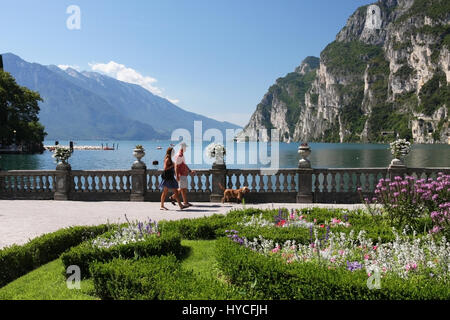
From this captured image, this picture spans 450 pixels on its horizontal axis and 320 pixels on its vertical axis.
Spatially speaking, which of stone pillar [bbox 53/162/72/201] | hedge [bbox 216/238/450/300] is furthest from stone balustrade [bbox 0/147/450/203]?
hedge [bbox 216/238/450/300]

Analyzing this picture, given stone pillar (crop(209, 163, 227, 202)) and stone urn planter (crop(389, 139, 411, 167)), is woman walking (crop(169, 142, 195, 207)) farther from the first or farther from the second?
stone urn planter (crop(389, 139, 411, 167))

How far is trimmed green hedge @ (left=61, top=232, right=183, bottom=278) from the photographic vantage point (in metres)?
6.37

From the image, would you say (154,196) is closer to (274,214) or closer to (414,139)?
(274,214)

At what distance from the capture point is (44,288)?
574 centimetres

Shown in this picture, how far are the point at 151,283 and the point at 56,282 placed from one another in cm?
204

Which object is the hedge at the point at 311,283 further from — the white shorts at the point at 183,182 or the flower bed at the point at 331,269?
the white shorts at the point at 183,182

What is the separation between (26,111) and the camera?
6594 centimetres

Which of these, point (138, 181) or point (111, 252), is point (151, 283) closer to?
point (111, 252)

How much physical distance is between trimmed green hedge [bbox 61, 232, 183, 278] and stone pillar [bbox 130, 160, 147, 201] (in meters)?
8.38

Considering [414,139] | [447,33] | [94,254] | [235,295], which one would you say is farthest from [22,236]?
[447,33]

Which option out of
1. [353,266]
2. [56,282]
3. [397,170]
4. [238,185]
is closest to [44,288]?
[56,282]

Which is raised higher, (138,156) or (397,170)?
(138,156)

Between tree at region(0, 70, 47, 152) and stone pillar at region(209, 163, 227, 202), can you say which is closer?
stone pillar at region(209, 163, 227, 202)

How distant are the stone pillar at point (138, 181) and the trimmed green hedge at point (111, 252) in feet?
27.5
